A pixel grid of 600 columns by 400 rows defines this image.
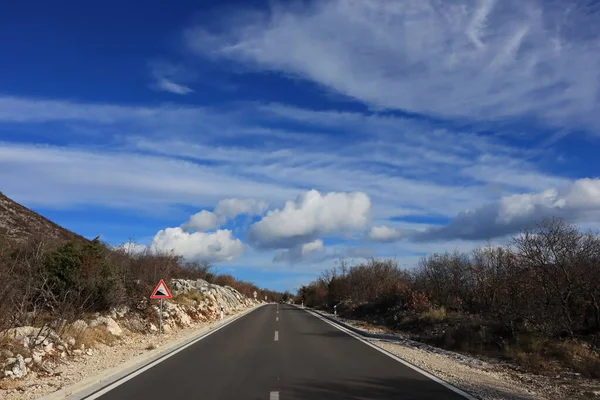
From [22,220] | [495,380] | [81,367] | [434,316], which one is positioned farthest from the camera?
[22,220]

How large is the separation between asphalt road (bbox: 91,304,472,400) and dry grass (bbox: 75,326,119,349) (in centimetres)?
284

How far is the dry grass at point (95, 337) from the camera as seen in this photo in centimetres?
1591

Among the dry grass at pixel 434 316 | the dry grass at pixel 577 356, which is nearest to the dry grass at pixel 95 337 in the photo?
the dry grass at pixel 577 356

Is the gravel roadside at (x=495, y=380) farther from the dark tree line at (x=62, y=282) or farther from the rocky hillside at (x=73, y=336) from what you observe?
the dark tree line at (x=62, y=282)

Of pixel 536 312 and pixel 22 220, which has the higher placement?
pixel 22 220

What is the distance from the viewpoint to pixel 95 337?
1725 centimetres

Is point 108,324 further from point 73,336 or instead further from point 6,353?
point 6,353

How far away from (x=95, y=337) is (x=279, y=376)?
27.4ft

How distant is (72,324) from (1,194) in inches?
1983

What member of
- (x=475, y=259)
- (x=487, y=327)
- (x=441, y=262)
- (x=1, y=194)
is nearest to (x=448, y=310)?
(x=475, y=259)

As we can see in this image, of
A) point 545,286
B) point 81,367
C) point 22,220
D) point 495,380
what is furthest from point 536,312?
point 22,220

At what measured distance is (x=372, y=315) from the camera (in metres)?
39.4

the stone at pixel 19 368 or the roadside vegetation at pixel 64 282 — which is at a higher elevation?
the roadside vegetation at pixel 64 282

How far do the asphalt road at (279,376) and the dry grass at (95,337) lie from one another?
2.84 meters
